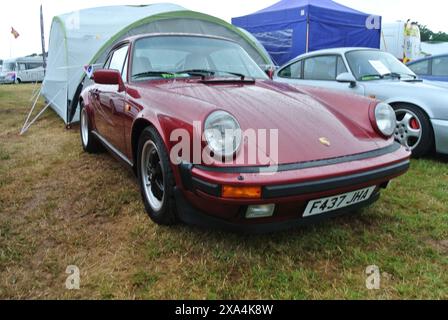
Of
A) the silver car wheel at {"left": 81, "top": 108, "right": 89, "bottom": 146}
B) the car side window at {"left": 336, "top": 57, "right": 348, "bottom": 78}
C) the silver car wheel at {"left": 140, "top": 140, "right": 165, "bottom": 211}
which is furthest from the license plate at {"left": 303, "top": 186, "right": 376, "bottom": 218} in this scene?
the silver car wheel at {"left": 81, "top": 108, "right": 89, "bottom": 146}

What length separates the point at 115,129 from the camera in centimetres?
316

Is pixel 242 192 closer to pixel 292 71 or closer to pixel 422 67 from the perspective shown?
pixel 292 71

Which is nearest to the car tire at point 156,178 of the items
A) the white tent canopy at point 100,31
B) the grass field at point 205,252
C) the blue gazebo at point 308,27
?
the grass field at point 205,252

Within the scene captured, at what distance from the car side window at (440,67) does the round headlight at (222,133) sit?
18.3 ft

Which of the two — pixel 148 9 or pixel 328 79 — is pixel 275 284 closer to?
pixel 328 79

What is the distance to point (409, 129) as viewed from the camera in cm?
398

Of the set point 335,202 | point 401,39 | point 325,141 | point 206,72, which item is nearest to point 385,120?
point 325,141

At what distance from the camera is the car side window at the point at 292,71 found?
552 centimetres

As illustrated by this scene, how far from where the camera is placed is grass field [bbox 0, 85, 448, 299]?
1.81 m

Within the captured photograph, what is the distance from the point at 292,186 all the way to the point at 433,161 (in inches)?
111

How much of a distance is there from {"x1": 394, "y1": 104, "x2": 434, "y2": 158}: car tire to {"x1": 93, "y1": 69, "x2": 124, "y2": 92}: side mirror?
3011 millimetres

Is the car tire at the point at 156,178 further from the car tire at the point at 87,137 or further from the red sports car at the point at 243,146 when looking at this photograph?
the car tire at the point at 87,137
